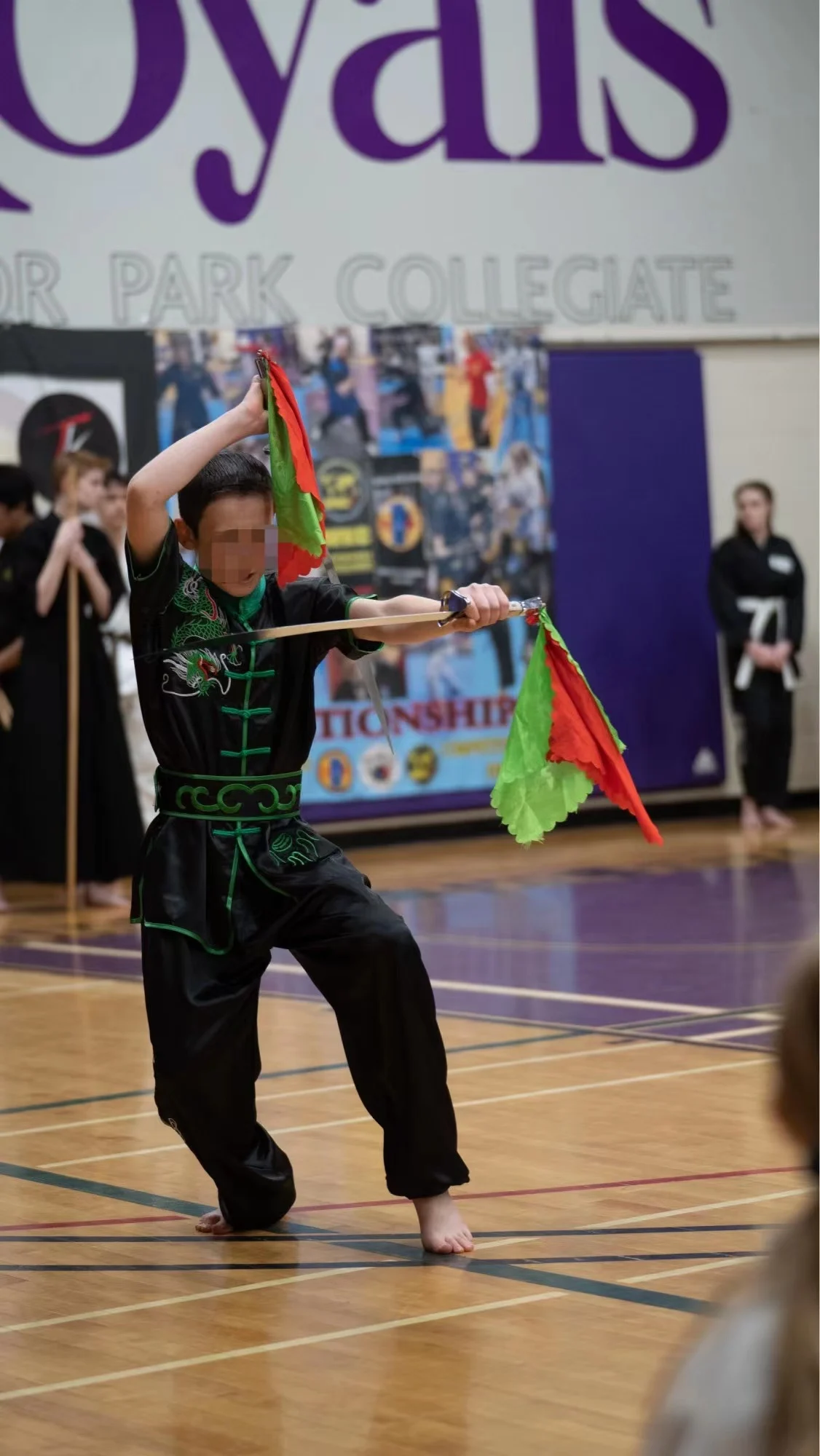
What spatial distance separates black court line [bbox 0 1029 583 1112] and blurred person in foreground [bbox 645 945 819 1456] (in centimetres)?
417

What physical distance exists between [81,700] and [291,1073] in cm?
418

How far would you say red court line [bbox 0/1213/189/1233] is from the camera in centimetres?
454

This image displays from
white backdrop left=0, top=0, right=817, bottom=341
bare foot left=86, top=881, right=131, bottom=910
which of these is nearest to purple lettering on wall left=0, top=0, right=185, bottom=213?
white backdrop left=0, top=0, right=817, bottom=341

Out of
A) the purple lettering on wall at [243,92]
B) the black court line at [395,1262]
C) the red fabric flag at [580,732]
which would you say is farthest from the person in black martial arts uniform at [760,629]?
the black court line at [395,1262]

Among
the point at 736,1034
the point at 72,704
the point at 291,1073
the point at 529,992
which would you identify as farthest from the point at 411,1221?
the point at 72,704

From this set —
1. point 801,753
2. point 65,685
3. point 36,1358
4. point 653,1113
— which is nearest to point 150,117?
point 65,685

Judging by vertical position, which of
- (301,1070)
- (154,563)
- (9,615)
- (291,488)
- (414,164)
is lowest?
(301,1070)

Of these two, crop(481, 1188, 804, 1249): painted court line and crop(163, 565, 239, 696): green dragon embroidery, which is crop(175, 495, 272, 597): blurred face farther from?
crop(481, 1188, 804, 1249): painted court line

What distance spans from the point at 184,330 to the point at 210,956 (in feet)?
25.6

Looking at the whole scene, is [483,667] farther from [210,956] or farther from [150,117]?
[210,956]

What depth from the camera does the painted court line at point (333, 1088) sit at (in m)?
5.55

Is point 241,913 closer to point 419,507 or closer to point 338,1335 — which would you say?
point 338,1335

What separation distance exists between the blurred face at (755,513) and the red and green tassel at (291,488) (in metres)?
8.65

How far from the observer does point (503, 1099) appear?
5.67m
